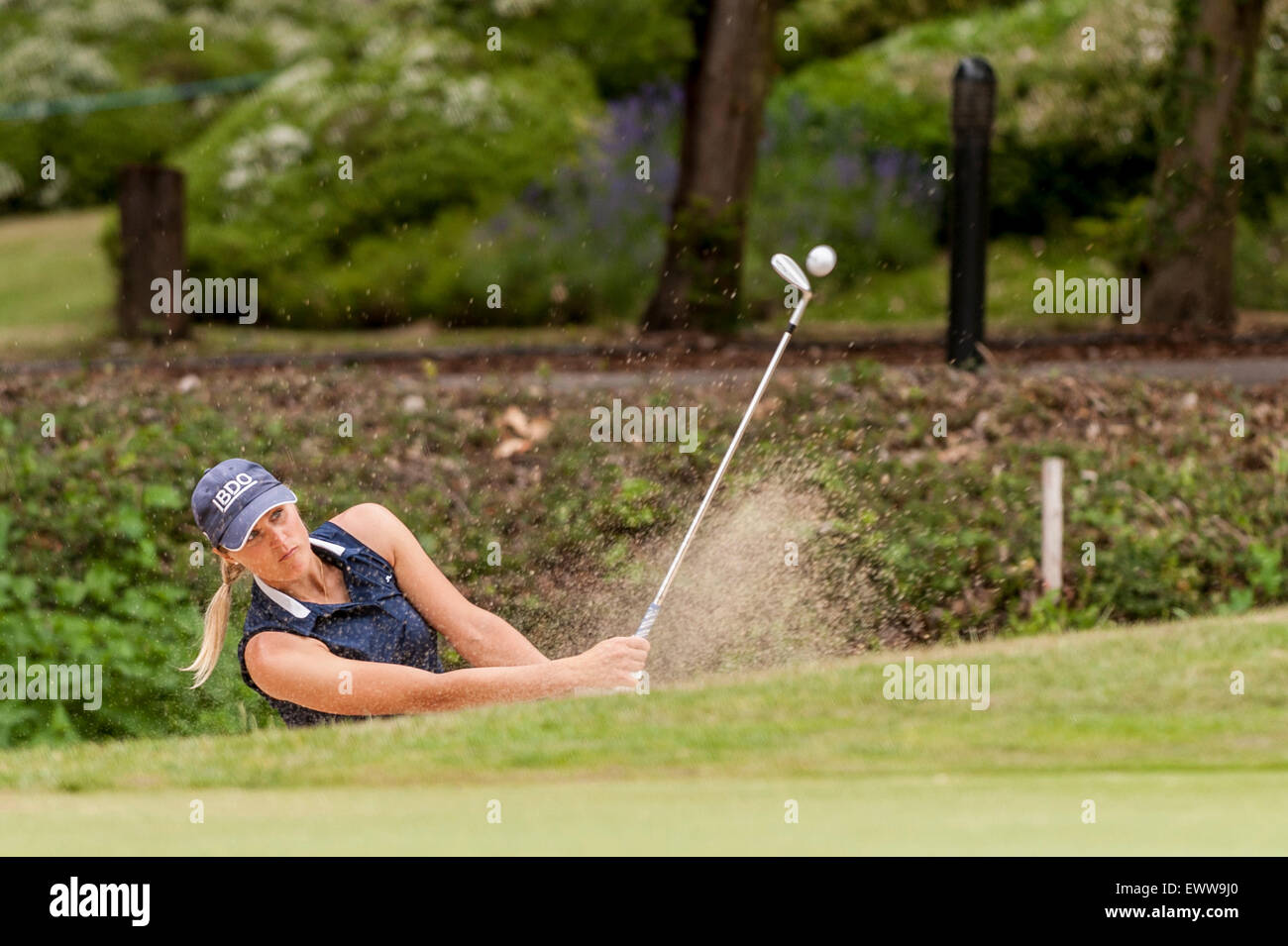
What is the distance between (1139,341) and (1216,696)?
651 cm

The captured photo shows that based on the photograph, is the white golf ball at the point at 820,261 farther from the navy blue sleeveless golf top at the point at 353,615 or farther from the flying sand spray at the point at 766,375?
the navy blue sleeveless golf top at the point at 353,615

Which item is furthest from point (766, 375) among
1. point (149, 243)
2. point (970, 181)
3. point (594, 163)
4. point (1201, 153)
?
point (594, 163)

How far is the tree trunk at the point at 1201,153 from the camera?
12.9 meters

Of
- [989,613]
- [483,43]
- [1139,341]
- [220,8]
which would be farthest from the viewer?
[220,8]

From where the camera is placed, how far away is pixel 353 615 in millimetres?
5430

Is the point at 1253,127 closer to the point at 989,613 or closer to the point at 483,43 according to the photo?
the point at 483,43

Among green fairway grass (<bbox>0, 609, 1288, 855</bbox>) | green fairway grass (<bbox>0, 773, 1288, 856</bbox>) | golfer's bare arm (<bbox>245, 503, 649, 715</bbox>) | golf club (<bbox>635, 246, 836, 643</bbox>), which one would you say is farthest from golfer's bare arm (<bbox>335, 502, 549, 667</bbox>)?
green fairway grass (<bbox>0, 773, 1288, 856</bbox>)

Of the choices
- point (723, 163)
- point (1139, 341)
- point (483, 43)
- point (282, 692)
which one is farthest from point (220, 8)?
point (282, 692)

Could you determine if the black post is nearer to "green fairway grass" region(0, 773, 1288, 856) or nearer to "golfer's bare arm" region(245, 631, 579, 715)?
"golfer's bare arm" region(245, 631, 579, 715)

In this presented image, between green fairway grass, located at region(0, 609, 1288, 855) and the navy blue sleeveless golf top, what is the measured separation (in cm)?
23

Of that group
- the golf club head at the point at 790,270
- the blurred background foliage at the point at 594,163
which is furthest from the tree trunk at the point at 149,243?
the golf club head at the point at 790,270

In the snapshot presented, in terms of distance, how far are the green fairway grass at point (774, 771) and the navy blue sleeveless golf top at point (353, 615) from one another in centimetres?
23

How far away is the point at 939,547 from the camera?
8516 millimetres
